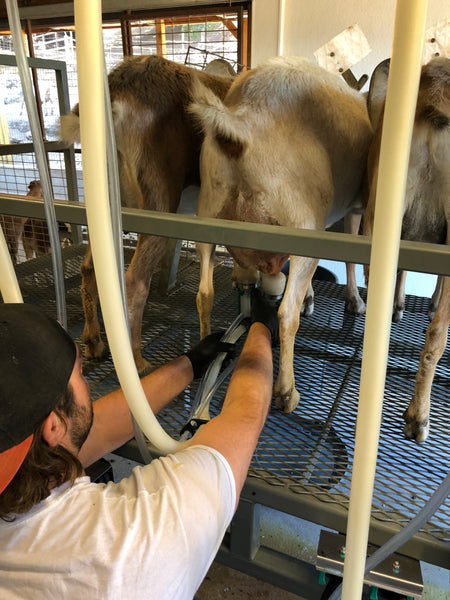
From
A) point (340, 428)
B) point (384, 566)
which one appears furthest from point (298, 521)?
point (384, 566)

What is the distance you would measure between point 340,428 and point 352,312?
3.28 ft

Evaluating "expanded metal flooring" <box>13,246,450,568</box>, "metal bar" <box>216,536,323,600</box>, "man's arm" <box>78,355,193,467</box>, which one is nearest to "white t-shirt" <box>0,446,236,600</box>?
"man's arm" <box>78,355,193,467</box>

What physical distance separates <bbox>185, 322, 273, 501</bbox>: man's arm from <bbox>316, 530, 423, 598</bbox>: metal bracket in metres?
0.40

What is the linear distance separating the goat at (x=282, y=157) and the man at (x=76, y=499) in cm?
76

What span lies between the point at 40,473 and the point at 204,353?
704mm

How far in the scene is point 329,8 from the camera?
3986 millimetres

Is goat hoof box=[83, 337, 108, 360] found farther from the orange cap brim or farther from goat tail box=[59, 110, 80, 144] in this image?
the orange cap brim

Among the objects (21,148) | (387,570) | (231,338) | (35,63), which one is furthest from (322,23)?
(387,570)

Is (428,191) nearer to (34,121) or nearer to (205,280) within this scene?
(205,280)

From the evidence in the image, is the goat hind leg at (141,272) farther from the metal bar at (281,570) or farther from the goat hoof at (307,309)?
the goat hoof at (307,309)

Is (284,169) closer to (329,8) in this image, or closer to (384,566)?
(384,566)

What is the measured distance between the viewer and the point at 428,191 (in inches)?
52.3

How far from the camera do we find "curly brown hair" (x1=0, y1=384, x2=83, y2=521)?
0.70m

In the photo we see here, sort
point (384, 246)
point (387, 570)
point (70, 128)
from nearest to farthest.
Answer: point (384, 246) < point (387, 570) < point (70, 128)
